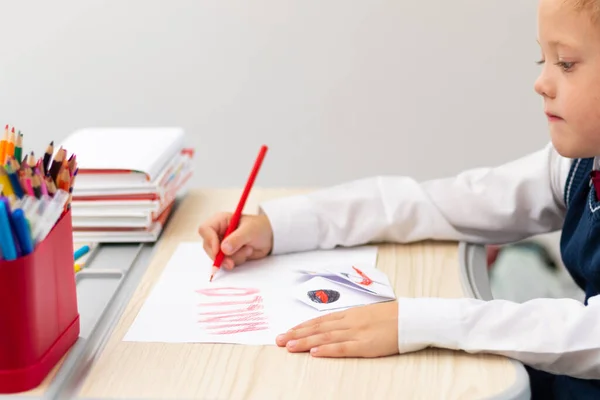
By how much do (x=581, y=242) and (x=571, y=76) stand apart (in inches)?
9.9

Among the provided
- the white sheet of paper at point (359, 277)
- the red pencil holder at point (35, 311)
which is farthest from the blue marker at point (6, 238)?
the white sheet of paper at point (359, 277)

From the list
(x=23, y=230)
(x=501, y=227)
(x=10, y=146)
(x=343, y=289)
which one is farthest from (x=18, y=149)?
(x=501, y=227)

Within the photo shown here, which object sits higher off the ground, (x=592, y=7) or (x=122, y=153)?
(x=592, y=7)

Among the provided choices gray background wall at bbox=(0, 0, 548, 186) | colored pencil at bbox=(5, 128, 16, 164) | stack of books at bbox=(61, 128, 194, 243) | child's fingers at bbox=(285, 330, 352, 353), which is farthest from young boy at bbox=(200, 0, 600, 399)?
gray background wall at bbox=(0, 0, 548, 186)

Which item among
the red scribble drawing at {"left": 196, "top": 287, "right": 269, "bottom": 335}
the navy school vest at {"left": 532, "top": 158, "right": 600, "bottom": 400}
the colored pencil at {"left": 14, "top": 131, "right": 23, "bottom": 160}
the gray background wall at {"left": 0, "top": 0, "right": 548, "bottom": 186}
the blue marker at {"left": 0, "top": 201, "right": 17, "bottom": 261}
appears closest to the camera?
the blue marker at {"left": 0, "top": 201, "right": 17, "bottom": 261}

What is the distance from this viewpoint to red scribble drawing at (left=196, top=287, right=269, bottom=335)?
1.02 meters

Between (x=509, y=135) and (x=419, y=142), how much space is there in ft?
0.70

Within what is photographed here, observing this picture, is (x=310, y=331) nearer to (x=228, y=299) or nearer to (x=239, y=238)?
(x=228, y=299)

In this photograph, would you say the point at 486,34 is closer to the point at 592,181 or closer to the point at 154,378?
the point at 592,181

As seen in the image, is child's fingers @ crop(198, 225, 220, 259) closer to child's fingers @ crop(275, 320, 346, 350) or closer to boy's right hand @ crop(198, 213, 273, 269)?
boy's right hand @ crop(198, 213, 273, 269)

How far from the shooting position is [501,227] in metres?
1.31

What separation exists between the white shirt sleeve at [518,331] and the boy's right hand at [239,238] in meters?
0.29

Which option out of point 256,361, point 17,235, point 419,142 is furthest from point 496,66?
point 17,235

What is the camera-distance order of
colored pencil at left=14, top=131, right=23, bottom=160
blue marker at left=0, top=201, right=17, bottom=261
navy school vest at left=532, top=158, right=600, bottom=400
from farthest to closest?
navy school vest at left=532, top=158, right=600, bottom=400 < colored pencil at left=14, top=131, right=23, bottom=160 < blue marker at left=0, top=201, right=17, bottom=261
